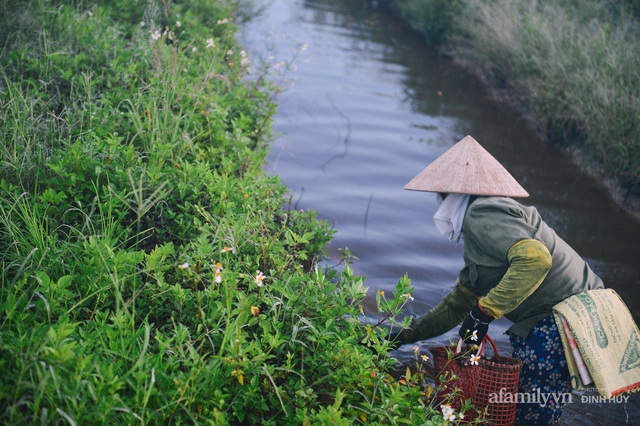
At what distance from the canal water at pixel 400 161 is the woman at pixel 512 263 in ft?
2.49

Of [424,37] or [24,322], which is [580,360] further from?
[424,37]

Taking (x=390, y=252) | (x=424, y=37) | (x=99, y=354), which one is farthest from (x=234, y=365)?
(x=424, y=37)

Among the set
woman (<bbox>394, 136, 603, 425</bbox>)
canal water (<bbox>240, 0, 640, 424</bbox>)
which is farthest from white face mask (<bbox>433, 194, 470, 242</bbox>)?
canal water (<bbox>240, 0, 640, 424</bbox>)

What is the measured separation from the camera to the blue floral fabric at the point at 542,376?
3465 millimetres

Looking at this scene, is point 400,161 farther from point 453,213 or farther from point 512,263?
point 512,263

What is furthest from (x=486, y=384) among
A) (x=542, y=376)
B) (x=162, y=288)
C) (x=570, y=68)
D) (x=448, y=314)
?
(x=570, y=68)

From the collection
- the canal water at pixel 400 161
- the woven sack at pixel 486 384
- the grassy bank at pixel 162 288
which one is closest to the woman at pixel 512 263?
the woven sack at pixel 486 384

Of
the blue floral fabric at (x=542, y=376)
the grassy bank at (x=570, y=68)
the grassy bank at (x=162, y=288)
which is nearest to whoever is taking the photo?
the grassy bank at (x=162, y=288)

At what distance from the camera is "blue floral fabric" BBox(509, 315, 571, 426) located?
3.46 m

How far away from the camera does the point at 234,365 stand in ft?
8.84

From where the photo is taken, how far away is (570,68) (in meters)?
8.61

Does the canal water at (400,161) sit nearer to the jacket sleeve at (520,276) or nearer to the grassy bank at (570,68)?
the grassy bank at (570,68)

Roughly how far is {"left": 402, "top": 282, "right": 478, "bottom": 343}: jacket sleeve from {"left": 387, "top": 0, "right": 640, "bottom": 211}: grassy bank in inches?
157

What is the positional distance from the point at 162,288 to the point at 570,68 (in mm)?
7077
